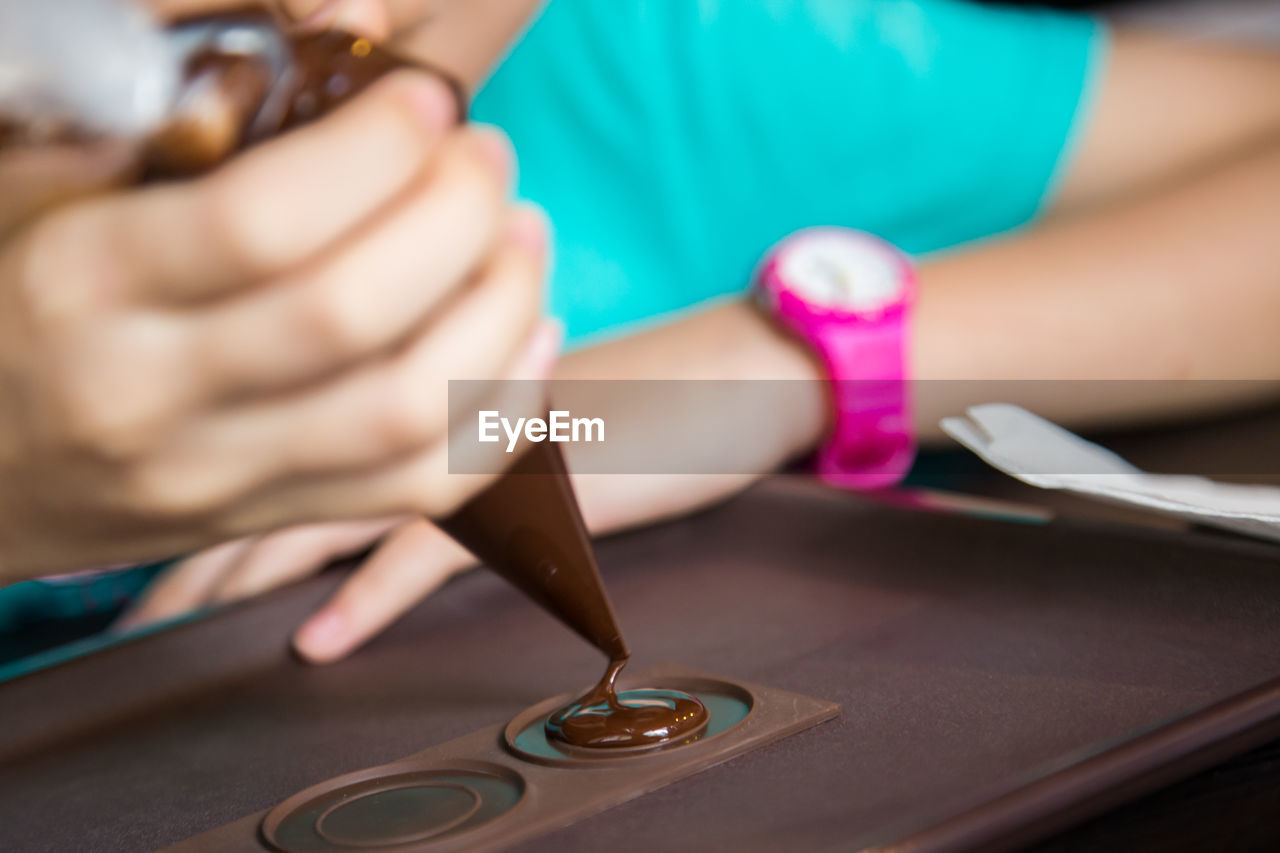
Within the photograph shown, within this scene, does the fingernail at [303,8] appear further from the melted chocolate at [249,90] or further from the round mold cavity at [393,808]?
the round mold cavity at [393,808]

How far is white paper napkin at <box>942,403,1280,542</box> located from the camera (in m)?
0.40

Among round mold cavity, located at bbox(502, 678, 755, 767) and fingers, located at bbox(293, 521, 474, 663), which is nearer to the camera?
round mold cavity, located at bbox(502, 678, 755, 767)

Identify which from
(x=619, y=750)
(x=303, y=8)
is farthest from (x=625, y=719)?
(x=303, y=8)

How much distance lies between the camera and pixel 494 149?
0.30 metres

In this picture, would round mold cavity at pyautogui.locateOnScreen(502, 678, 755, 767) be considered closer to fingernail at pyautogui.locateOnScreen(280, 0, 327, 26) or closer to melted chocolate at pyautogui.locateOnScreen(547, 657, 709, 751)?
melted chocolate at pyautogui.locateOnScreen(547, 657, 709, 751)

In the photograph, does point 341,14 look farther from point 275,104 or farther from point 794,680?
point 794,680

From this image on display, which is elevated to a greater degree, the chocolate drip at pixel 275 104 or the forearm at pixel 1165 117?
the forearm at pixel 1165 117

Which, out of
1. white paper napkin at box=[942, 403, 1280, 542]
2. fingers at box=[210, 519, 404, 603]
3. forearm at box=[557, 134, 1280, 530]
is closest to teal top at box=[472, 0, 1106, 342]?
forearm at box=[557, 134, 1280, 530]

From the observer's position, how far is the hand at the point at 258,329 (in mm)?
244

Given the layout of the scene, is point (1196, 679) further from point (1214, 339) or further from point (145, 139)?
point (1214, 339)

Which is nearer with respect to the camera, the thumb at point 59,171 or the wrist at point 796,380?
the thumb at point 59,171

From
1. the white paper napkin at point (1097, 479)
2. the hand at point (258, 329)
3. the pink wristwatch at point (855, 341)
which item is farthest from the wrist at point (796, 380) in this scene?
the hand at point (258, 329)

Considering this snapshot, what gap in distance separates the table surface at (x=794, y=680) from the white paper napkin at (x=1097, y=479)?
0.02 m

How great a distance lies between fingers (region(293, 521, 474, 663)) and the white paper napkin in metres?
0.23
